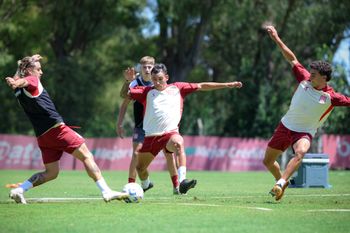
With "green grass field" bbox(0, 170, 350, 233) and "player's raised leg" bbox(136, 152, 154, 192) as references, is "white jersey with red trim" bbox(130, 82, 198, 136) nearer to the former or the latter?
"player's raised leg" bbox(136, 152, 154, 192)

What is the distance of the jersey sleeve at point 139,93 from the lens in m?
12.9

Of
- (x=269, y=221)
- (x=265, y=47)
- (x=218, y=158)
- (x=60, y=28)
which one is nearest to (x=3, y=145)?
(x=218, y=158)

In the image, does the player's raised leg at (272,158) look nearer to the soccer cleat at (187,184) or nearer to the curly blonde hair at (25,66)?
the soccer cleat at (187,184)

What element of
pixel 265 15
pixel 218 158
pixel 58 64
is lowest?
pixel 218 158

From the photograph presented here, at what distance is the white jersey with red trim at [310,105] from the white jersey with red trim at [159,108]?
1.96 m

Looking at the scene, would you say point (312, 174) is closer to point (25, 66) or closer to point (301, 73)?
point (301, 73)

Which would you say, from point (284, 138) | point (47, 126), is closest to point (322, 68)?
point (284, 138)

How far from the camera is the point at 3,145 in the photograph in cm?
3516

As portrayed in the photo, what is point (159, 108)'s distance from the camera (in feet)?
42.3

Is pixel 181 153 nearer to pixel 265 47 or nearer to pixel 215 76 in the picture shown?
pixel 265 47

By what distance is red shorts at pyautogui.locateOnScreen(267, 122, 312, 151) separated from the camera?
1241cm

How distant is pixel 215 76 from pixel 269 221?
2050 inches

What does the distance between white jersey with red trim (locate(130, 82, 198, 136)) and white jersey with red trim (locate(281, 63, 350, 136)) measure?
1962 mm

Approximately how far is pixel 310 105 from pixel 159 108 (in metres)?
2.55
